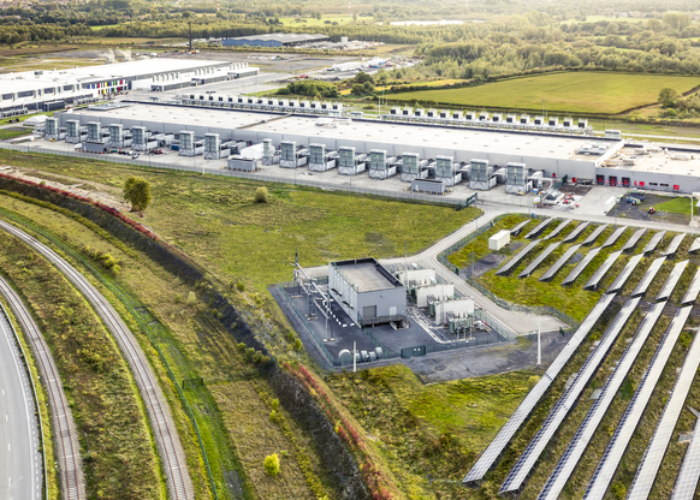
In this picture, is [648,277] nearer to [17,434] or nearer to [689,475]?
[689,475]

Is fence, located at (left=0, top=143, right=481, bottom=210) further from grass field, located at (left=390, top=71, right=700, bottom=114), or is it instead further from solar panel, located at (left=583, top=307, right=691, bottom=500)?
grass field, located at (left=390, top=71, right=700, bottom=114)

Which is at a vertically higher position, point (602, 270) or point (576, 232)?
point (576, 232)

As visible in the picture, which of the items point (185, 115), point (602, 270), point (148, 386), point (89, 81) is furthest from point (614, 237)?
point (89, 81)

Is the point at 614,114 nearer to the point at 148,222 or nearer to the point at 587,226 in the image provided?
the point at 587,226

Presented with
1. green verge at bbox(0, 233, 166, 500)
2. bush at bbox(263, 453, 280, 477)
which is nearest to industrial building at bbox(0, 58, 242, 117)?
green verge at bbox(0, 233, 166, 500)

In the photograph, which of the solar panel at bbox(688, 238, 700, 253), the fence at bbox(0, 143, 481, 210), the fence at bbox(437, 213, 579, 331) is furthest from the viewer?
the fence at bbox(0, 143, 481, 210)

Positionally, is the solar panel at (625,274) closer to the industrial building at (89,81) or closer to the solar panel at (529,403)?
the solar panel at (529,403)

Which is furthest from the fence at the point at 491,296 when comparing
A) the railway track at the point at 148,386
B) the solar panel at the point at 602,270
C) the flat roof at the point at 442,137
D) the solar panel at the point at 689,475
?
the railway track at the point at 148,386
